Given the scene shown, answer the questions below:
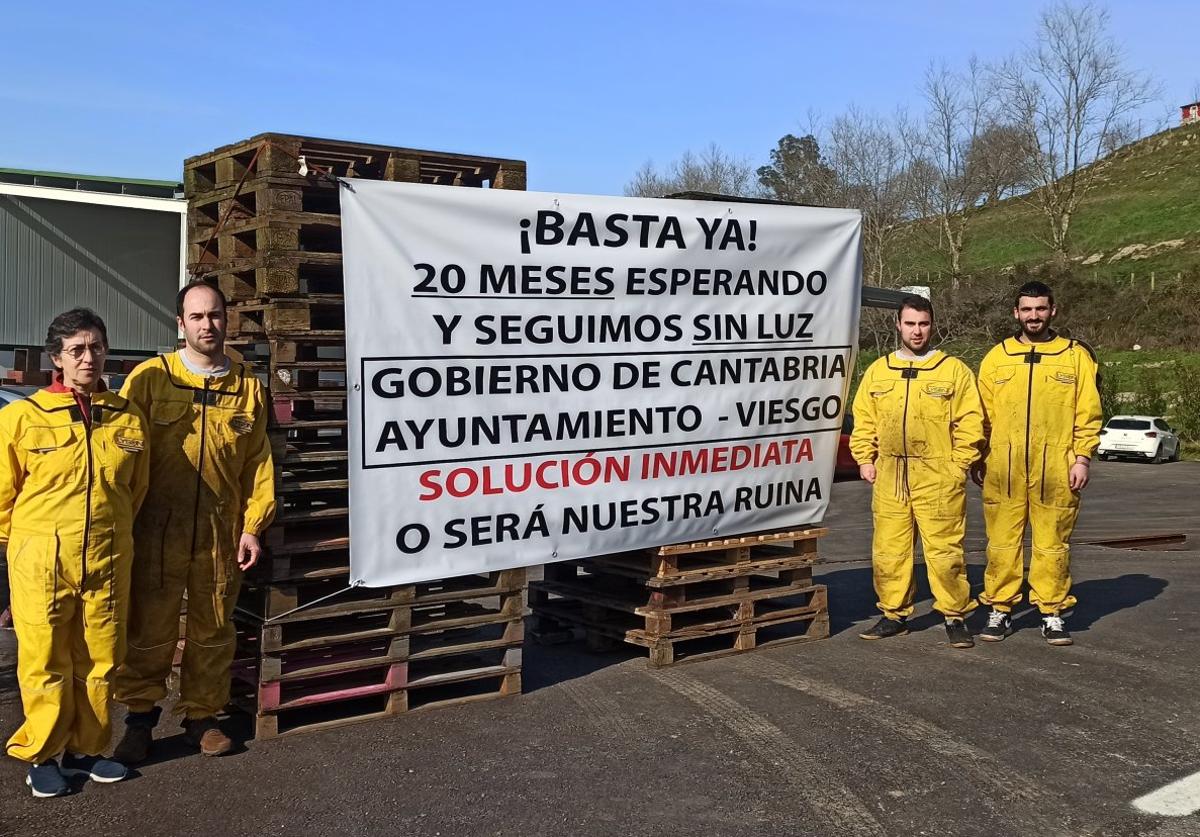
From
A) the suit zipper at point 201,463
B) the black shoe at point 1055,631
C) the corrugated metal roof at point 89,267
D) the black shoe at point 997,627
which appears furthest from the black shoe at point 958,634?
the corrugated metal roof at point 89,267

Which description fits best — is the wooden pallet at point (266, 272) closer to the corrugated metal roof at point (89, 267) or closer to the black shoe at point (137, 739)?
the black shoe at point (137, 739)

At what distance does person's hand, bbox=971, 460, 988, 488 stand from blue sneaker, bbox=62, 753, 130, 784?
5.07m

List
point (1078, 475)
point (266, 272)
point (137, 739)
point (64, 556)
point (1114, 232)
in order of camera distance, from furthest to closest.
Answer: point (1114, 232)
point (1078, 475)
point (266, 272)
point (137, 739)
point (64, 556)

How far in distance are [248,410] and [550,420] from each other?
159 centimetres

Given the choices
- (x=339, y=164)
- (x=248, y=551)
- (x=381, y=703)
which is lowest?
(x=381, y=703)

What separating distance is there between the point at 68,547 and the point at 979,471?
5.34 m

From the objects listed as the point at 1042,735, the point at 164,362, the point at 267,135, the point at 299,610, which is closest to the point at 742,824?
the point at 1042,735

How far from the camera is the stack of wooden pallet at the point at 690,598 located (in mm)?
6633

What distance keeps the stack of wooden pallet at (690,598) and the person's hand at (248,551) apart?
7.62ft

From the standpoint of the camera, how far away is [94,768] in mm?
4688

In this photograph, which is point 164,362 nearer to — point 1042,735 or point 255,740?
point 255,740

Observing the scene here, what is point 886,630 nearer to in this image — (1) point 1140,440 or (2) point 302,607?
(2) point 302,607

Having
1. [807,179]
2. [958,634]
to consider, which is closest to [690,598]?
[958,634]

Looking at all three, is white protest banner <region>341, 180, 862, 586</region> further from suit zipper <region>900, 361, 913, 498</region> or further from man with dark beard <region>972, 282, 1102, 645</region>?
man with dark beard <region>972, 282, 1102, 645</region>
